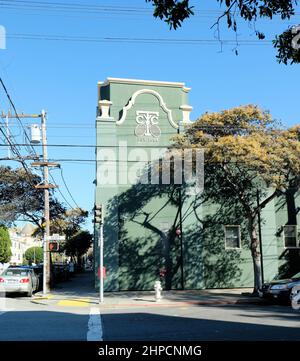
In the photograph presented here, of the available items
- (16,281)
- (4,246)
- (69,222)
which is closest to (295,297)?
(16,281)

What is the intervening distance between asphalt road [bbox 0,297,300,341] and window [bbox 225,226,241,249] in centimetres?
1095

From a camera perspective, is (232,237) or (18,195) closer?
(232,237)

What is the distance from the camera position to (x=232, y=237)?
26.2 m

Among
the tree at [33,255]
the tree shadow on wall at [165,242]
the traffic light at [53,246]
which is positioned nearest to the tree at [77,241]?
the tree shadow on wall at [165,242]

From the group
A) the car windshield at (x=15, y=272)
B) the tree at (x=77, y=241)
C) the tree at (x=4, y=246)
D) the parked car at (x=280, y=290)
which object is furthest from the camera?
the tree at (x=4, y=246)

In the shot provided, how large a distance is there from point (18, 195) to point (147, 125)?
13047 millimetres

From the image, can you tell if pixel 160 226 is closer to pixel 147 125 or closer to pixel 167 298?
pixel 167 298

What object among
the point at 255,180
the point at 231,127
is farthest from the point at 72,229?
the point at 231,127

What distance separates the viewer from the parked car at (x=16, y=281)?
73.7ft

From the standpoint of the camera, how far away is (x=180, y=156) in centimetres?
2191

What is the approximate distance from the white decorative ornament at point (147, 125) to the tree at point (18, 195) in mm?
11175

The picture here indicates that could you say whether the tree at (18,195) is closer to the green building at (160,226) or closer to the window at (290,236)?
the green building at (160,226)

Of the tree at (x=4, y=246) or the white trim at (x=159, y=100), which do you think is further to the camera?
the tree at (x=4, y=246)
